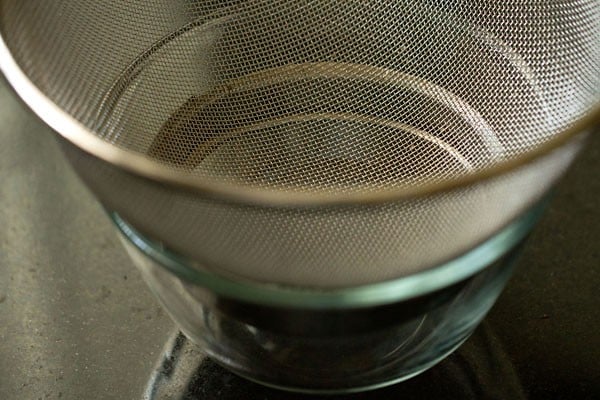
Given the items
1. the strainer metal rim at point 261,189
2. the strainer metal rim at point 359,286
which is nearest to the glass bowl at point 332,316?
the strainer metal rim at point 359,286

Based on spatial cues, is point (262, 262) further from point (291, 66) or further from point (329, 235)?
point (291, 66)

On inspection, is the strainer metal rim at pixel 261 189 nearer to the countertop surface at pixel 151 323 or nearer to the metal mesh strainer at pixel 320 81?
the metal mesh strainer at pixel 320 81

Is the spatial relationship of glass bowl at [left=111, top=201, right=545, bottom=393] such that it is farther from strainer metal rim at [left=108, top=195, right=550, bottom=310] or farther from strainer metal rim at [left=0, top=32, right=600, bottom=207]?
strainer metal rim at [left=0, top=32, right=600, bottom=207]

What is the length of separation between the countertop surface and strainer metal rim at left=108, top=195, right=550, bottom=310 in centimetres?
18

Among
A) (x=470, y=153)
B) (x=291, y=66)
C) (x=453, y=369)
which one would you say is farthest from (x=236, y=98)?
(x=453, y=369)

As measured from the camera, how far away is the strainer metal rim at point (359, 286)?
0.62 meters

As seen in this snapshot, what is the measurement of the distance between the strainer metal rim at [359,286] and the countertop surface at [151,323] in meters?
0.18

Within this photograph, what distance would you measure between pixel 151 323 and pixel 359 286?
306 mm

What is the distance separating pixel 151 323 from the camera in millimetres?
854

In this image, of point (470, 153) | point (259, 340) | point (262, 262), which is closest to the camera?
point (262, 262)

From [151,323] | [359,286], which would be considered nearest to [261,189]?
[359,286]

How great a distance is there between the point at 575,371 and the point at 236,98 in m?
0.43

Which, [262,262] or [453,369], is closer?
[262,262]

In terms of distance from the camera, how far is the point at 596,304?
0.84 m
